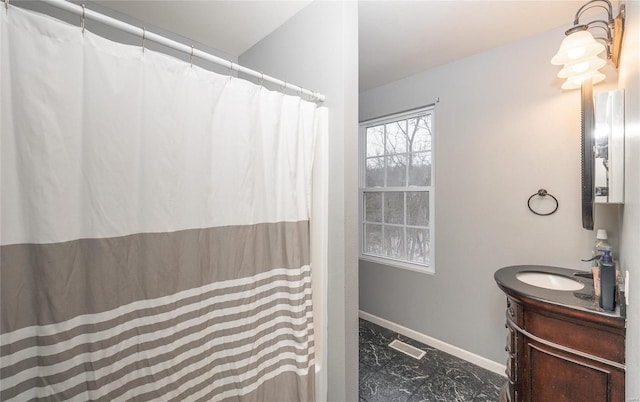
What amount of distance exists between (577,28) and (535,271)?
1.40 m

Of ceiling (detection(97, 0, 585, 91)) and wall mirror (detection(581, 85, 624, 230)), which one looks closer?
wall mirror (detection(581, 85, 624, 230))

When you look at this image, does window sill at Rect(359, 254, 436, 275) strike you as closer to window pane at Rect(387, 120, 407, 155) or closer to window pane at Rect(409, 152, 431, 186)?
window pane at Rect(409, 152, 431, 186)

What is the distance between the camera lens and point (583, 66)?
157 centimetres

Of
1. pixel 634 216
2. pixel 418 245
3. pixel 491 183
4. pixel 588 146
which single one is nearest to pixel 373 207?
pixel 418 245

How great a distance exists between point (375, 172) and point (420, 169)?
0.53 meters

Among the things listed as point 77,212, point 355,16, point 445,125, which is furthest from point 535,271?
point 77,212

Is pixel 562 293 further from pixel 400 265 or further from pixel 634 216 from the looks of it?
pixel 400 265

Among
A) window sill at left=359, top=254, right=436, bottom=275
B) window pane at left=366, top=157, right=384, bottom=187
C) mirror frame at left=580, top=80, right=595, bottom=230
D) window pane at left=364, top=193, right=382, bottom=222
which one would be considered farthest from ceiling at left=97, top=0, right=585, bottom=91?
A: window sill at left=359, top=254, right=436, bottom=275

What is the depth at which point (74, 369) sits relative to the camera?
84 cm

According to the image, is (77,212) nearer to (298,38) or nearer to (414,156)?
(298,38)

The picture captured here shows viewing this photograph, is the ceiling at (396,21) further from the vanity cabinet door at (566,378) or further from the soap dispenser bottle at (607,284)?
the vanity cabinet door at (566,378)

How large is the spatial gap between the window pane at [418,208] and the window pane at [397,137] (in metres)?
0.47

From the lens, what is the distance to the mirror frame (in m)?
1.49

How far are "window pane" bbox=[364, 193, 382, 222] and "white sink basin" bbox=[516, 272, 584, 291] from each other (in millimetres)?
1463
